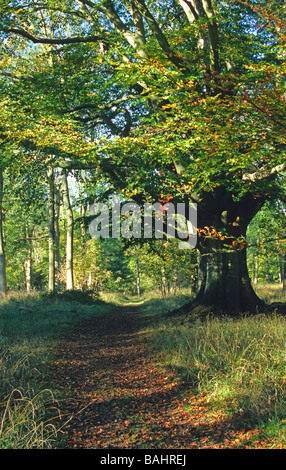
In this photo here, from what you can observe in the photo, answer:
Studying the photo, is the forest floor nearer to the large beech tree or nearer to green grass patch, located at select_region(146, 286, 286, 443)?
green grass patch, located at select_region(146, 286, 286, 443)

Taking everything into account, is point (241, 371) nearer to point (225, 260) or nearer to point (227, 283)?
point (227, 283)

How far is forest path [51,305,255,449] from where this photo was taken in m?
3.92

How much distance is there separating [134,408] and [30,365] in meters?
2.05

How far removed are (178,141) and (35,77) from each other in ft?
19.4

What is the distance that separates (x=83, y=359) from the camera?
7766mm

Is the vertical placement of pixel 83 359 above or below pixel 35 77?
below

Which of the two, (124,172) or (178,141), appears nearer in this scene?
(178,141)

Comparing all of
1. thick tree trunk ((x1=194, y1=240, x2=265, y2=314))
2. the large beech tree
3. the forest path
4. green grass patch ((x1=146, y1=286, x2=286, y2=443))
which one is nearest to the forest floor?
the forest path

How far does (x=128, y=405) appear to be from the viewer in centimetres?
507

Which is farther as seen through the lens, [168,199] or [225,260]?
[225,260]

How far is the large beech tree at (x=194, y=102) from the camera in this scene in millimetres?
6246

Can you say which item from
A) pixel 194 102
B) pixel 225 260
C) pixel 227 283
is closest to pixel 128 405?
pixel 194 102
